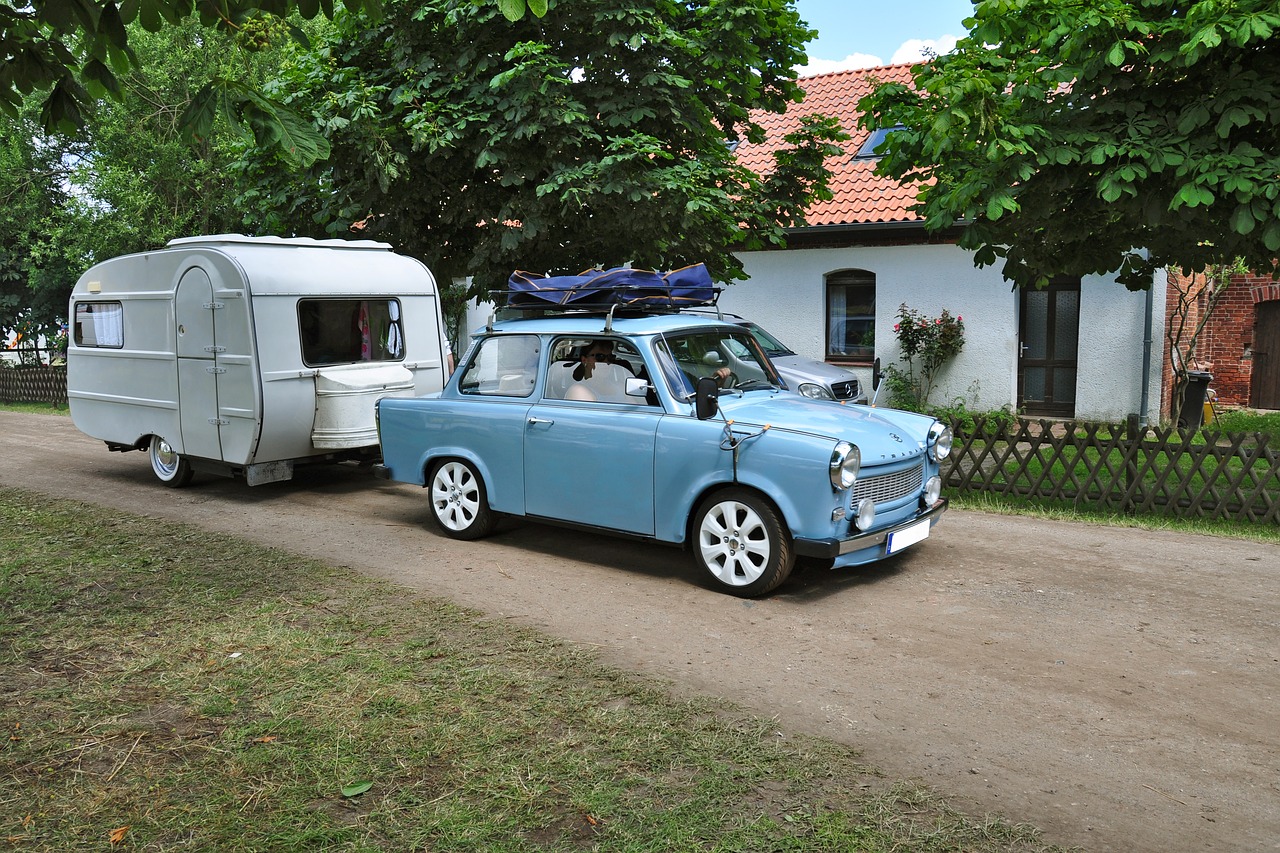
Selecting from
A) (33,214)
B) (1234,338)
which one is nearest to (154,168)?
(33,214)

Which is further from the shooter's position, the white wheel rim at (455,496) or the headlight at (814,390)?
the headlight at (814,390)

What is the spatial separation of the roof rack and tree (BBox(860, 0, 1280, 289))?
2.23 meters

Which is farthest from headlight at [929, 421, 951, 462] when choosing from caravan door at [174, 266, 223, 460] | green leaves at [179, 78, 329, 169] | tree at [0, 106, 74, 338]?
tree at [0, 106, 74, 338]

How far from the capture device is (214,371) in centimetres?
1012

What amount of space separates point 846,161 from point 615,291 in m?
12.6

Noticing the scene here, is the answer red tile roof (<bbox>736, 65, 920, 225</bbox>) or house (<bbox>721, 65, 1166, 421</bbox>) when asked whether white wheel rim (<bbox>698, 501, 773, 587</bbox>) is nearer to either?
house (<bbox>721, 65, 1166, 421</bbox>)

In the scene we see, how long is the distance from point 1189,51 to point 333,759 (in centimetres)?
704

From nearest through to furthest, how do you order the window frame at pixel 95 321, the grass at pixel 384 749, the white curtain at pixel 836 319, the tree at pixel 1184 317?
the grass at pixel 384 749 < the window frame at pixel 95 321 < the tree at pixel 1184 317 < the white curtain at pixel 836 319

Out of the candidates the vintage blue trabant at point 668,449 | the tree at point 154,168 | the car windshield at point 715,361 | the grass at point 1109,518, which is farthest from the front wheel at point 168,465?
the tree at point 154,168

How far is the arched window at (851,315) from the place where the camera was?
18.1m

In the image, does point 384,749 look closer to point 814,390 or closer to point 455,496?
point 455,496

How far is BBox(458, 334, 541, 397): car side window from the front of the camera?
25.9ft

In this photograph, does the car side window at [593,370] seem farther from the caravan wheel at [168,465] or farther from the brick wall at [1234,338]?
the brick wall at [1234,338]

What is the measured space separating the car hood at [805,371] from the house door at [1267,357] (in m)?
9.38
